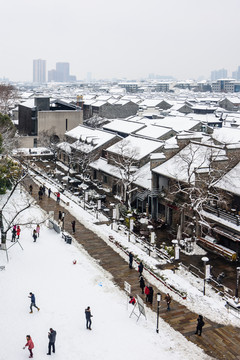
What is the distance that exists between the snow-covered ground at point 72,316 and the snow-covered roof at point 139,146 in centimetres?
2014

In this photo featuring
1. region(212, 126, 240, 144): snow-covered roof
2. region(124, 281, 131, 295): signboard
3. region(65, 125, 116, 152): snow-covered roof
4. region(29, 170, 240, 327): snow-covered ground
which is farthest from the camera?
region(212, 126, 240, 144): snow-covered roof

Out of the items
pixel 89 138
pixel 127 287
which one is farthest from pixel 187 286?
pixel 89 138

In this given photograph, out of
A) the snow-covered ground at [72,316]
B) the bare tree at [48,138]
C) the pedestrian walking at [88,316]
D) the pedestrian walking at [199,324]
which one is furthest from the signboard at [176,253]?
the bare tree at [48,138]

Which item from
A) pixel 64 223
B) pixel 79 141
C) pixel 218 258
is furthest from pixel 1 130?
pixel 218 258

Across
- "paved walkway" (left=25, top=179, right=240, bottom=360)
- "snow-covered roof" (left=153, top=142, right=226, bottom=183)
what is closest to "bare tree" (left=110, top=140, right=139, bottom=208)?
"snow-covered roof" (left=153, top=142, right=226, bottom=183)

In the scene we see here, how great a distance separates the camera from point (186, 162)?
37.2 meters

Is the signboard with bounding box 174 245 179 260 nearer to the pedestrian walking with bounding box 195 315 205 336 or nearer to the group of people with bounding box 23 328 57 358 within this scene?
the pedestrian walking with bounding box 195 315 205 336

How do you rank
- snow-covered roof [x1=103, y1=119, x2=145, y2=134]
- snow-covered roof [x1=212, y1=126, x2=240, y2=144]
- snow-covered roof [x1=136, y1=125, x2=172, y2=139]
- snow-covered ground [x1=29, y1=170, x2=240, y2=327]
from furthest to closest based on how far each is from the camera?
1. snow-covered roof [x1=103, y1=119, x2=145, y2=134]
2. snow-covered roof [x1=136, y1=125, x2=172, y2=139]
3. snow-covered roof [x1=212, y1=126, x2=240, y2=144]
4. snow-covered ground [x1=29, y1=170, x2=240, y2=327]

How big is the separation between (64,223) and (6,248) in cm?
836

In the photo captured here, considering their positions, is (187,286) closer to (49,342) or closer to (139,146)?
(49,342)

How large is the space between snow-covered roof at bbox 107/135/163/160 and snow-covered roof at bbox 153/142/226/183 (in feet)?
23.5

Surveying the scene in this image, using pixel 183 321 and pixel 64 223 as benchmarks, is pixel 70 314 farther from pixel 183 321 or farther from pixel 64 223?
pixel 64 223

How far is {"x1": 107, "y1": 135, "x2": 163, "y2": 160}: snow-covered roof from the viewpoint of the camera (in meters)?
47.9

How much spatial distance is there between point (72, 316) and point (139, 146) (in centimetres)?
3095
